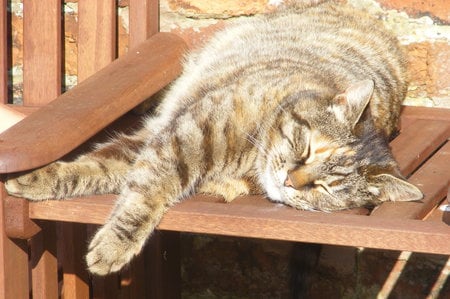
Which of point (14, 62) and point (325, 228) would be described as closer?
point (325, 228)

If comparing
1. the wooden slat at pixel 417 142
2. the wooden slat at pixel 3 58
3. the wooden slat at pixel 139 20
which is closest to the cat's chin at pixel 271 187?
the wooden slat at pixel 417 142

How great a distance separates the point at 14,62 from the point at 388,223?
1.69 metres

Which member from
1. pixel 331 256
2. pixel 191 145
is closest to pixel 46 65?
pixel 191 145

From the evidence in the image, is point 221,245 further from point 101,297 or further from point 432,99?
point 432,99

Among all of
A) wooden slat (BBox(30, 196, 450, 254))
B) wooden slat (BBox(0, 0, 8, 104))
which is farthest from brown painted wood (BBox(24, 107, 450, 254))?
wooden slat (BBox(0, 0, 8, 104))

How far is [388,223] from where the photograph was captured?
1.93 metres

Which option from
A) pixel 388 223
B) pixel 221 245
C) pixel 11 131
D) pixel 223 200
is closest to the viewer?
pixel 388 223

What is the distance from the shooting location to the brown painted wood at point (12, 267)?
2.24 meters

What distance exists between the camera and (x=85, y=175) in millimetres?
2385

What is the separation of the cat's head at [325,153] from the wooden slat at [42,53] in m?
0.79

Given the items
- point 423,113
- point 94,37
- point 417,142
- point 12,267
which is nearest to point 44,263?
point 12,267

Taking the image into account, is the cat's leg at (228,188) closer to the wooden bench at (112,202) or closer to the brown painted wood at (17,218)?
the wooden bench at (112,202)

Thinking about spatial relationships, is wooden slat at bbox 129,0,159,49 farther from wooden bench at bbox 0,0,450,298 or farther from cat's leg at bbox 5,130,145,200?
cat's leg at bbox 5,130,145,200

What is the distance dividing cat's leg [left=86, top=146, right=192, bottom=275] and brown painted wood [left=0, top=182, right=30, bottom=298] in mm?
219
